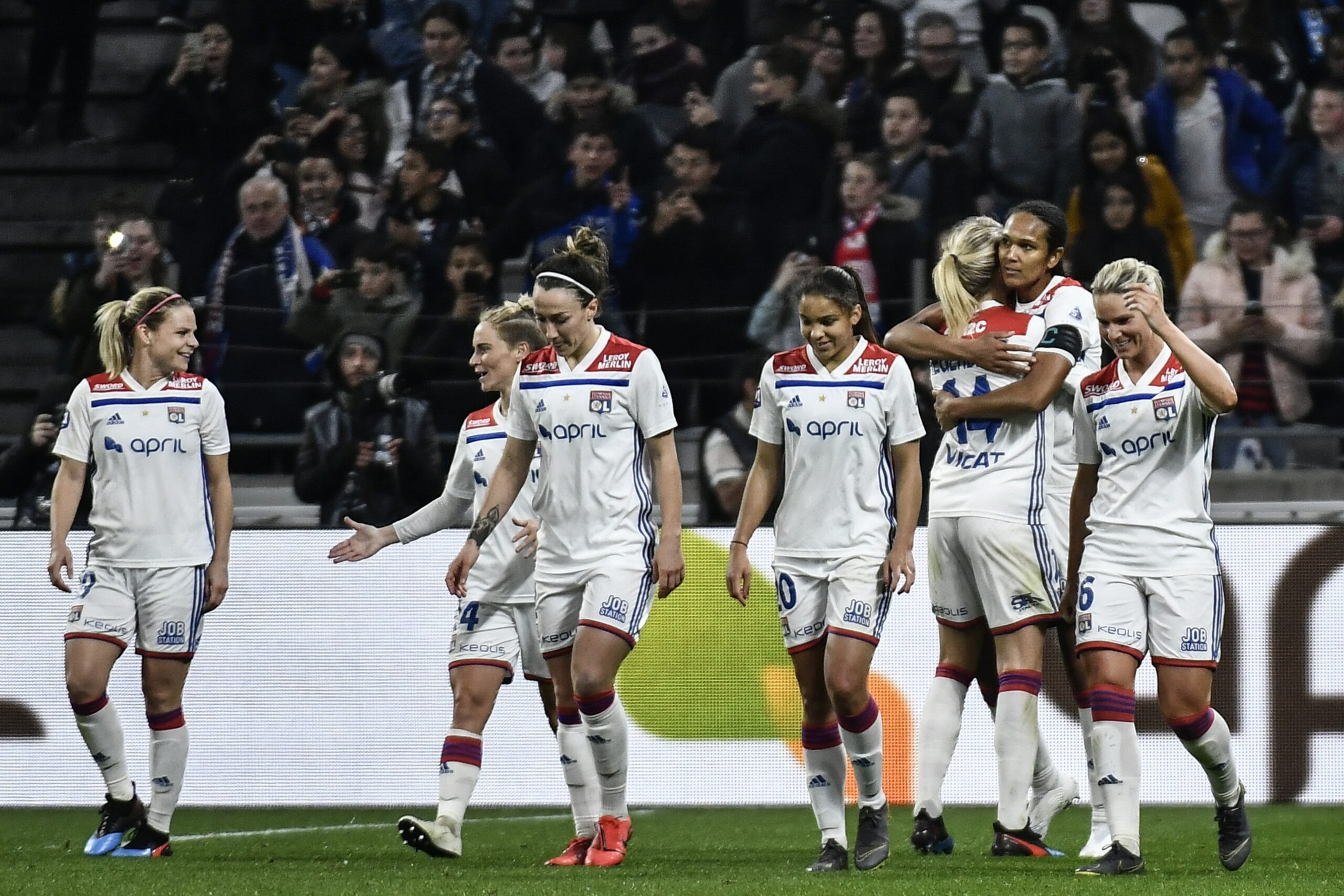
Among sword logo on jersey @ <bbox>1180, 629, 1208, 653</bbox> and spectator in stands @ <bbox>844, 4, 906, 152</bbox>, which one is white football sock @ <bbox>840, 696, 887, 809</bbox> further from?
spectator in stands @ <bbox>844, 4, 906, 152</bbox>

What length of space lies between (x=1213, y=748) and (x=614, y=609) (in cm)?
190

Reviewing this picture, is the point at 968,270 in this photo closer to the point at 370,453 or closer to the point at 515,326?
the point at 515,326

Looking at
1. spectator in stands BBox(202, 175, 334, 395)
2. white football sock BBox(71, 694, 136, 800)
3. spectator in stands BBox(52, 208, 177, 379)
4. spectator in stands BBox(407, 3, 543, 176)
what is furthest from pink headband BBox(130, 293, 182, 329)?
spectator in stands BBox(407, 3, 543, 176)

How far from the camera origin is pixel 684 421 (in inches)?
395

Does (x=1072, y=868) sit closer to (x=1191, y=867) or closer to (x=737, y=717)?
(x=1191, y=867)

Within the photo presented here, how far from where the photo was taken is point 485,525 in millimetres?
6133

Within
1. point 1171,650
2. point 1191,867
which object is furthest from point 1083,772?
point 1171,650

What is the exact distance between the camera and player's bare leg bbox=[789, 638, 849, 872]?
578cm

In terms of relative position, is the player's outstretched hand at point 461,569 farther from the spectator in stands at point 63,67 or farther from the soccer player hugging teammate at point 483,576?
the spectator in stands at point 63,67

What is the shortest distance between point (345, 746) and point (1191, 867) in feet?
13.8

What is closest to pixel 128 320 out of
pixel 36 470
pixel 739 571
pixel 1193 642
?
pixel 739 571

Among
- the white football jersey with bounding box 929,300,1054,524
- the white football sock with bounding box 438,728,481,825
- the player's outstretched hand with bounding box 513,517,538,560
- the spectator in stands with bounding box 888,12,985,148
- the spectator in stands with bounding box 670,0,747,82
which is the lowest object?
the white football sock with bounding box 438,728,481,825

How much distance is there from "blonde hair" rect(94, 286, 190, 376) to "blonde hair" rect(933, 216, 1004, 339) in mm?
2796

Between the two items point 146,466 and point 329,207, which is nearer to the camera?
point 146,466
